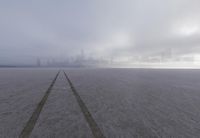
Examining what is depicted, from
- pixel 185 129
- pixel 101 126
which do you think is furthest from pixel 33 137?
pixel 185 129

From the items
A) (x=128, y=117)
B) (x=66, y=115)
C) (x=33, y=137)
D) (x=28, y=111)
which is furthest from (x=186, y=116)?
(x=28, y=111)

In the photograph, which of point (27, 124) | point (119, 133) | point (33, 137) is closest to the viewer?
point (33, 137)

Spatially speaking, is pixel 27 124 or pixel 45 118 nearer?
pixel 27 124

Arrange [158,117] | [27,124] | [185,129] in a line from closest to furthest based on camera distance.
Answer: [185,129] < [27,124] < [158,117]

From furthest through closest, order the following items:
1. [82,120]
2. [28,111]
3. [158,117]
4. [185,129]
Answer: [28,111] < [158,117] < [82,120] < [185,129]

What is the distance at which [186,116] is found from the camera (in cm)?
468

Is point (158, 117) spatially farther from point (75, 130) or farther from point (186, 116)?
point (75, 130)

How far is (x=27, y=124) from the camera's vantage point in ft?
12.9

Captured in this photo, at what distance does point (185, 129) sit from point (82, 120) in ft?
13.0

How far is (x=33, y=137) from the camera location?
3.24 metres

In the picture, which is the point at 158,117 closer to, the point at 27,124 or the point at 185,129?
the point at 185,129

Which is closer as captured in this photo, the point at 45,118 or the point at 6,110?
the point at 45,118

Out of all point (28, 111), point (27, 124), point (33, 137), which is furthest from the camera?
point (28, 111)

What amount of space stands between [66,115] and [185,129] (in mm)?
4880
